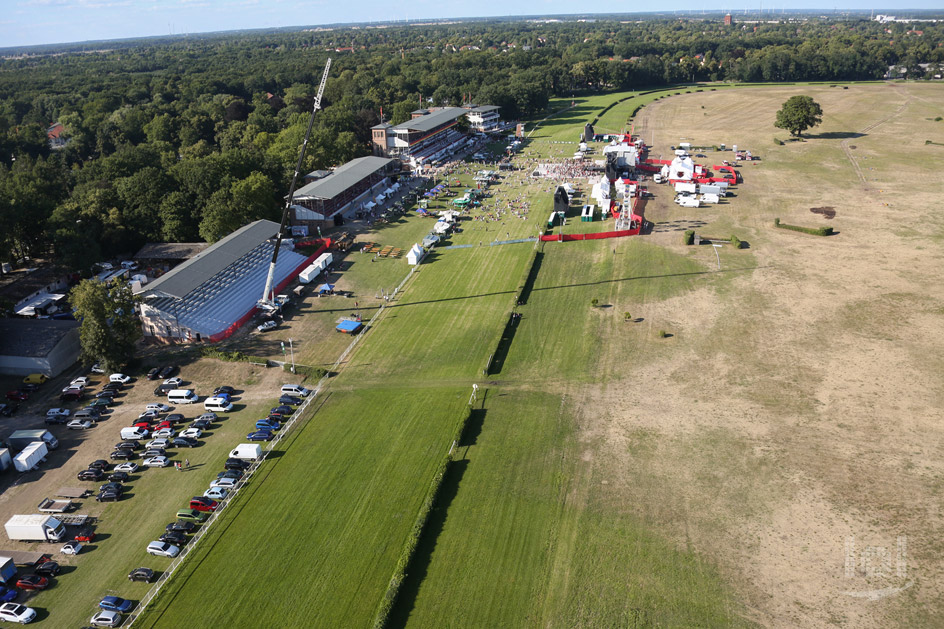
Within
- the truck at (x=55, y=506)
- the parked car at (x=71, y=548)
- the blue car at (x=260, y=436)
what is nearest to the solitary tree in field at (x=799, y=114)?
the blue car at (x=260, y=436)

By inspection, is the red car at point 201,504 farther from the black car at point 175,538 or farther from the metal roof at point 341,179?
the metal roof at point 341,179

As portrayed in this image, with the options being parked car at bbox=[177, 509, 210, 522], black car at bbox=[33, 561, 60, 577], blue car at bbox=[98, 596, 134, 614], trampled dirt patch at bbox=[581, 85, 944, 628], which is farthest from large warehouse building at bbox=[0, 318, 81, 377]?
trampled dirt patch at bbox=[581, 85, 944, 628]

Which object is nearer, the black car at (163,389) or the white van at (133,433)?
the white van at (133,433)

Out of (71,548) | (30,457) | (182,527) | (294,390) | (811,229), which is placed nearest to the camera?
(71,548)

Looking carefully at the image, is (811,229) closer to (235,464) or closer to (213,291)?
(213,291)

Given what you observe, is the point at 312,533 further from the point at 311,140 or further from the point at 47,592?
the point at 311,140

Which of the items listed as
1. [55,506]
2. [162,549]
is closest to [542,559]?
[162,549]
